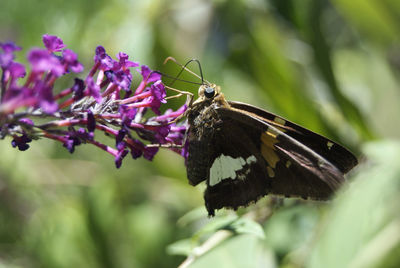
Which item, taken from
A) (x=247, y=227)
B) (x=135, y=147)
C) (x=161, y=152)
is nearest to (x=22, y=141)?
(x=135, y=147)

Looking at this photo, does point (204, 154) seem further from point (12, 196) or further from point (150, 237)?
point (12, 196)

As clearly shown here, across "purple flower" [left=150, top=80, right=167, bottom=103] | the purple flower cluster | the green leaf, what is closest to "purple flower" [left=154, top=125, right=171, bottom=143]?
the purple flower cluster

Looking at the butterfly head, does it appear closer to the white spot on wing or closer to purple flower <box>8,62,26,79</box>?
the white spot on wing

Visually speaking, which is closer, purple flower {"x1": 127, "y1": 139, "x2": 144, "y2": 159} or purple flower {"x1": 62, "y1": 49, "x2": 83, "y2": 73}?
purple flower {"x1": 62, "y1": 49, "x2": 83, "y2": 73}

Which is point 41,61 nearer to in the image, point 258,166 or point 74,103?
point 74,103

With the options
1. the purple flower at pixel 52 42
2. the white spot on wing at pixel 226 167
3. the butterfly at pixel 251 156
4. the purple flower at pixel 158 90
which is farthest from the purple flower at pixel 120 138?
the white spot on wing at pixel 226 167
